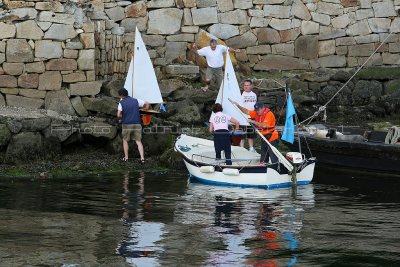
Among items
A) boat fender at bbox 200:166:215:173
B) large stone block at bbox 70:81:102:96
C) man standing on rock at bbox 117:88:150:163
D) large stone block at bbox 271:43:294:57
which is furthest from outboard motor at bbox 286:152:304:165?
large stone block at bbox 271:43:294:57

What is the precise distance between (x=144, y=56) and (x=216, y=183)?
3.93 m

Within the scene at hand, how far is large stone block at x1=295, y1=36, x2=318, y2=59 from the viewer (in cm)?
2644

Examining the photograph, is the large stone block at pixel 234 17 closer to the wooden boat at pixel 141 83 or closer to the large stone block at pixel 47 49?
the large stone block at pixel 47 49

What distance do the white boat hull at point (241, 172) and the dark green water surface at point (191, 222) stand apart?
0.67 feet

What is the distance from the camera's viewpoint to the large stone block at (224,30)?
25656mm

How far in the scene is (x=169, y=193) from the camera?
1639cm

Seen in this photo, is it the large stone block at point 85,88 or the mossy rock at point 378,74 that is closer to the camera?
the large stone block at point 85,88

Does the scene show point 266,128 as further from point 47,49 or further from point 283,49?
point 283,49

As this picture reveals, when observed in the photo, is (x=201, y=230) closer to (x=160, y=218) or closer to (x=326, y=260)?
(x=160, y=218)

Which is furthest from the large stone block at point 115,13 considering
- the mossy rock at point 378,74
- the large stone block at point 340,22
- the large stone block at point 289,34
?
the mossy rock at point 378,74

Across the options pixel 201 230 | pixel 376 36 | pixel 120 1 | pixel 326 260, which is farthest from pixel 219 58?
pixel 326 260

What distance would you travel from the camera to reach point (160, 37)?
25.0 metres

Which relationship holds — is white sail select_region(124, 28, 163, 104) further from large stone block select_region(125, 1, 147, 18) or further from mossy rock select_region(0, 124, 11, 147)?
large stone block select_region(125, 1, 147, 18)

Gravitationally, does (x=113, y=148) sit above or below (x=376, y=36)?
below
